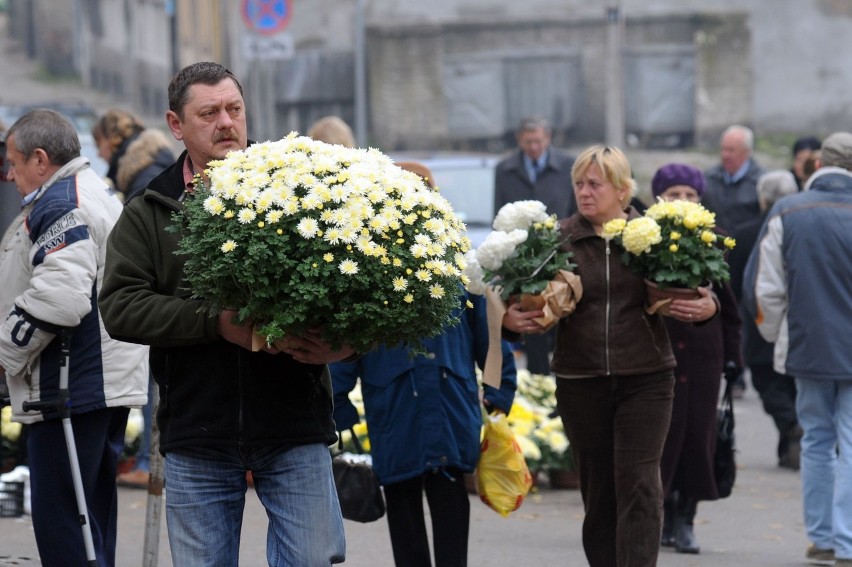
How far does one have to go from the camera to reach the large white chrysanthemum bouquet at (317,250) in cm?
415

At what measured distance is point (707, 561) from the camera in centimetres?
791

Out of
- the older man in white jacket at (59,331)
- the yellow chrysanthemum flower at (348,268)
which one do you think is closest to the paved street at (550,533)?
the older man in white jacket at (59,331)

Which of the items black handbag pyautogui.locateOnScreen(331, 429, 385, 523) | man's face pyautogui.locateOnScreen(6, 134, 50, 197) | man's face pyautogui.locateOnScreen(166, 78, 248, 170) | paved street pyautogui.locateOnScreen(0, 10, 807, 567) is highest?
man's face pyautogui.locateOnScreen(166, 78, 248, 170)

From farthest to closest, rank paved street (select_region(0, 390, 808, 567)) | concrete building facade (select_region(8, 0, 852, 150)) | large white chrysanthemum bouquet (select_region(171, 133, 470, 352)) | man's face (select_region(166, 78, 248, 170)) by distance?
concrete building facade (select_region(8, 0, 852, 150)) → paved street (select_region(0, 390, 808, 567)) → man's face (select_region(166, 78, 248, 170)) → large white chrysanthemum bouquet (select_region(171, 133, 470, 352))

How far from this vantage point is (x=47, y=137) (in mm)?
6203

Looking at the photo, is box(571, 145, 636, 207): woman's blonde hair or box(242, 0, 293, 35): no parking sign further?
box(242, 0, 293, 35): no parking sign

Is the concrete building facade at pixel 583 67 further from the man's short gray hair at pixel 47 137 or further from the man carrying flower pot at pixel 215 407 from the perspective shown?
the man carrying flower pot at pixel 215 407

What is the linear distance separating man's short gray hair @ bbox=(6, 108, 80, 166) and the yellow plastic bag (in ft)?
6.85

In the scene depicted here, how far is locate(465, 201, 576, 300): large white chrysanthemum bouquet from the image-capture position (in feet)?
21.1

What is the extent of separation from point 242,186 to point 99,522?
102 inches

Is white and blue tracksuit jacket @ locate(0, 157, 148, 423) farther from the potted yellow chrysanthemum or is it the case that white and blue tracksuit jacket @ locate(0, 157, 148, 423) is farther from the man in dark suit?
the man in dark suit

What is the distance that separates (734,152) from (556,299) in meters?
6.64

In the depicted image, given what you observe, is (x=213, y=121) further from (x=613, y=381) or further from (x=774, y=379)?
(x=774, y=379)

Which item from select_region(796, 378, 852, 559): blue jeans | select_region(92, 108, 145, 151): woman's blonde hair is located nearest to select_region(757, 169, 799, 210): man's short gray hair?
select_region(796, 378, 852, 559): blue jeans
